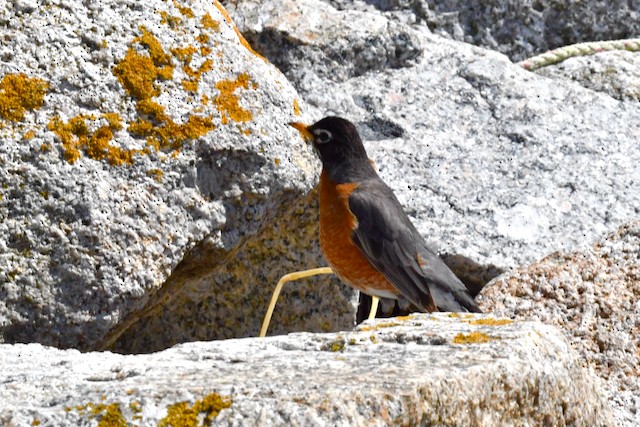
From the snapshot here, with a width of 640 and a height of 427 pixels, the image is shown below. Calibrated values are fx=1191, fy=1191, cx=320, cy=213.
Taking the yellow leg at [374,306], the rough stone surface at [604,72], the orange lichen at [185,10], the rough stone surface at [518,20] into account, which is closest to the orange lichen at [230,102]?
the orange lichen at [185,10]

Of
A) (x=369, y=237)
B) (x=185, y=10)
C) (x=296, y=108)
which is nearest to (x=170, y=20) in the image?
(x=185, y=10)

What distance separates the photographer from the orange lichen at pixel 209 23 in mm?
5957

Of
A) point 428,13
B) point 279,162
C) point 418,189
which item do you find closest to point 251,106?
point 279,162

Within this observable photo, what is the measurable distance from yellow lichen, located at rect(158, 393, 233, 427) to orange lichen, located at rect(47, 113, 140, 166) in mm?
2419

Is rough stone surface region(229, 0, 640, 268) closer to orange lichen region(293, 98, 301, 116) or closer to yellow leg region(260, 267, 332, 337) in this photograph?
yellow leg region(260, 267, 332, 337)

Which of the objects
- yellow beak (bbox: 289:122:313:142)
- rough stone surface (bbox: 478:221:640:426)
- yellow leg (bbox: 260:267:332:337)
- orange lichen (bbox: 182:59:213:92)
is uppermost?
orange lichen (bbox: 182:59:213:92)

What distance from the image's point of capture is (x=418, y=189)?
23.7 ft

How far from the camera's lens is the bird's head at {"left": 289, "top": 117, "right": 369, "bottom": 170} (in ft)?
21.8

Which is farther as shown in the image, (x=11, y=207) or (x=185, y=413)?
(x=11, y=207)

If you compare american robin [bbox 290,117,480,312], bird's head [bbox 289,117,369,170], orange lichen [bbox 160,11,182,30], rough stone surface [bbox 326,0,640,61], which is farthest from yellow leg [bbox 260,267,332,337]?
rough stone surface [bbox 326,0,640,61]

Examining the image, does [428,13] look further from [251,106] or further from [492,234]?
[251,106]

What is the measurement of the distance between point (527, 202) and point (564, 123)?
93 cm

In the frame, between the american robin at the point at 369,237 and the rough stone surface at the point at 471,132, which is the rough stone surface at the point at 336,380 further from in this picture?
the rough stone surface at the point at 471,132

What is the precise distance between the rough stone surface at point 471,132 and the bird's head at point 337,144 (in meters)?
0.47
